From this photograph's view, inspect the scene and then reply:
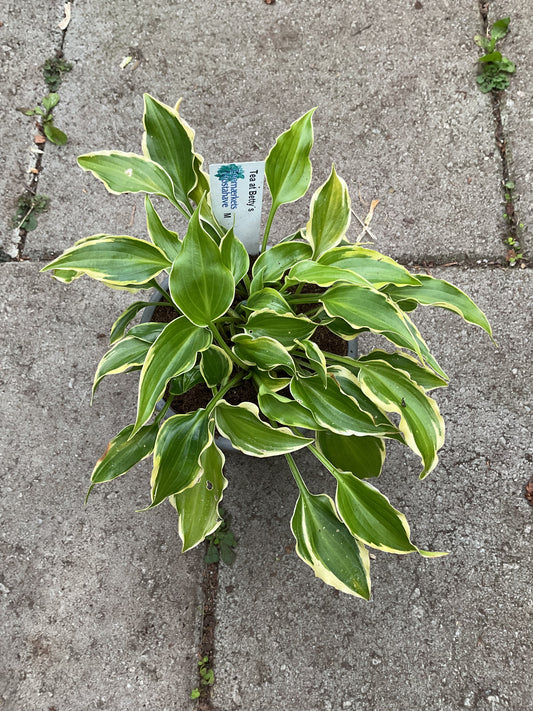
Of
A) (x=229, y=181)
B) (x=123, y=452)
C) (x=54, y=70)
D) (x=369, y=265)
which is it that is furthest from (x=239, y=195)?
(x=54, y=70)

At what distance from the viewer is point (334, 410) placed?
93cm

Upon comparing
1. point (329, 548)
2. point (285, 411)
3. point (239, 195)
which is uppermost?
point (239, 195)

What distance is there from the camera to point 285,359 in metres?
0.89

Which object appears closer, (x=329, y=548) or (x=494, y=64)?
(x=329, y=548)

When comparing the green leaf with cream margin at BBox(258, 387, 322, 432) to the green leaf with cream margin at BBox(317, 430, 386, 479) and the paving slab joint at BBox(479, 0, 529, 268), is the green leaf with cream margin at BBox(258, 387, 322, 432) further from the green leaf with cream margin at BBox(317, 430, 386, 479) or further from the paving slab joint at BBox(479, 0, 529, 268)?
the paving slab joint at BBox(479, 0, 529, 268)

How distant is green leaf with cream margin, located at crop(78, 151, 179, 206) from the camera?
0.98m

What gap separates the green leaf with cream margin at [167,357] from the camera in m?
0.79

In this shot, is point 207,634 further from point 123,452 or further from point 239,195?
point 239,195

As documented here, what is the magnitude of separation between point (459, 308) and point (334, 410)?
0.29m

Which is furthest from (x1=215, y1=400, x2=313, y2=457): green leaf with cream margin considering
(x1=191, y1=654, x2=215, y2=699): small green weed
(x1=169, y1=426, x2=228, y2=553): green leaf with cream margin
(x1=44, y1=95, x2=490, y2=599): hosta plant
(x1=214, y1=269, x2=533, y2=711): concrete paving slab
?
(x1=191, y1=654, x2=215, y2=699): small green weed

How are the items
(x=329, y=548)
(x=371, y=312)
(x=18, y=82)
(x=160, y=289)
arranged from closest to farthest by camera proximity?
(x=371, y=312), (x=329, y=548), (x=160, y=289), (x=18, y=82)

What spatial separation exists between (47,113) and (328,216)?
102cm

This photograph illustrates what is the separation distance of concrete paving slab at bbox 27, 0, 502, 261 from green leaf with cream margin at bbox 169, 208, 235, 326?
29.6 inches

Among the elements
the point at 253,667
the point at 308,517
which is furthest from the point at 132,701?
the point at 308,517
